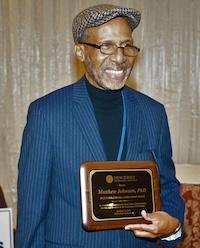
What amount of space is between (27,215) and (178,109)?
1546mm

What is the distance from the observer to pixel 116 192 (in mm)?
1162

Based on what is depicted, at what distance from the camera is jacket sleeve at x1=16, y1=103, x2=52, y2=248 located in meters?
1.16

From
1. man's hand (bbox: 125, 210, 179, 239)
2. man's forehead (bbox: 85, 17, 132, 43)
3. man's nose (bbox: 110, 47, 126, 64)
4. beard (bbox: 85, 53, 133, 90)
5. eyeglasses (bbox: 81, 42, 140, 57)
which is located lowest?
man's hand (bbox: 125, 210, 179, 239)

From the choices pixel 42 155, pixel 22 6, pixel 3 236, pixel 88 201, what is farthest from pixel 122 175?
pixel 22 6

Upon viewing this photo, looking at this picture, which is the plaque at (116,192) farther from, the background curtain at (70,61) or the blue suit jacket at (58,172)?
the background curtain at (70,61)

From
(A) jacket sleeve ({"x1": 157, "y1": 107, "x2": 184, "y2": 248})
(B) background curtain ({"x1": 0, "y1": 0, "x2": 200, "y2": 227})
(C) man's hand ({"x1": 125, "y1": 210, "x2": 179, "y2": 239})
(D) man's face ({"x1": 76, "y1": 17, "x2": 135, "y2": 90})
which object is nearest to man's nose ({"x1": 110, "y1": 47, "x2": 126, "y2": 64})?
(D) man's face ({"x1": 76, "y1": 17, "x2": 135, "y2": 90})

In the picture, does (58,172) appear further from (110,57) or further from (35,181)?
(110,57)

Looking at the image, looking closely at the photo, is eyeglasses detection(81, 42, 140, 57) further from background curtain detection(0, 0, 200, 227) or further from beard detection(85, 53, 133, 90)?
background curtain detection(0, 0, 200, 227)

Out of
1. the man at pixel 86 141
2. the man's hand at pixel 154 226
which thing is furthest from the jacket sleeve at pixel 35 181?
the man's hand at pixel 154 226

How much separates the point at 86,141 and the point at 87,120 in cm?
6

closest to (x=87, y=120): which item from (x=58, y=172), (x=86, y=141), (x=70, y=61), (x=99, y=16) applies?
(x=86, y=141)

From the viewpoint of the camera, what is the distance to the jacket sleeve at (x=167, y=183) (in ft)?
4.28

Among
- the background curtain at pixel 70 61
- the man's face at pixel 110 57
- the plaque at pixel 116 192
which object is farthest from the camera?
the background curtain at pixel 70 61

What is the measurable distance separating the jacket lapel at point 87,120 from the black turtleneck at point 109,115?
30 mm
